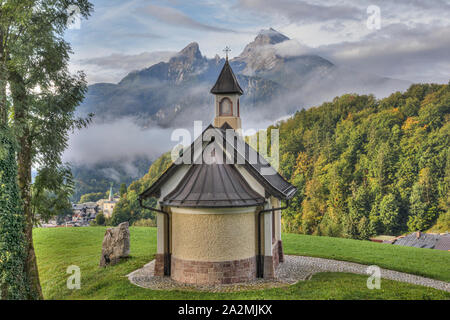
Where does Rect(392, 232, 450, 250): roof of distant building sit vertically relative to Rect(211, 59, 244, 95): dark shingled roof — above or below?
below

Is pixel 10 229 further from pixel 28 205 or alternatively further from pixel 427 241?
pixel 427 241

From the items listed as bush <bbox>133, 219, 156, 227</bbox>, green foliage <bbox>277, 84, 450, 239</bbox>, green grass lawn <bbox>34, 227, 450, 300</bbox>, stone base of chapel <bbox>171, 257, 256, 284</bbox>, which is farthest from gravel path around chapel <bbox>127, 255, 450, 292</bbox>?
bush <bbox>133, 219, 156, 227</bbox>

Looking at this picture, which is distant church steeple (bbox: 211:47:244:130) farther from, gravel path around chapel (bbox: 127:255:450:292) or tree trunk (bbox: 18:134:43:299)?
tree trunk (bbox: 18:134:43:299)

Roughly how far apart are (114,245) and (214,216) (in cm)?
660

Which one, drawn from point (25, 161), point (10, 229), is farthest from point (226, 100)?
point (10, 229)

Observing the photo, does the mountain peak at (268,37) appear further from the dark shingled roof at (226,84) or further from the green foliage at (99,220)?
the dark shingled roof at (226,84)

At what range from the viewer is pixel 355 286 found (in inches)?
448

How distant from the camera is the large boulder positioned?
16.1 meters

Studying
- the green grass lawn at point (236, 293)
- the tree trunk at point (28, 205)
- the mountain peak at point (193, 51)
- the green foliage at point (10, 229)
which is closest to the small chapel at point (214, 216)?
the green grass lawn at point (236, 293)

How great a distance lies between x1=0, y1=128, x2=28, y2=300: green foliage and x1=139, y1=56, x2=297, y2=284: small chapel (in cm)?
442

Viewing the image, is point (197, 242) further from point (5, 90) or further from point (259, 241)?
point (5, 90)

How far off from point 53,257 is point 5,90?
12362mm

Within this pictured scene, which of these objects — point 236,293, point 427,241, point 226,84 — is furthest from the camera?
point 427,241

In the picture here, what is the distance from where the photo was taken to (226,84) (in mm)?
16297
